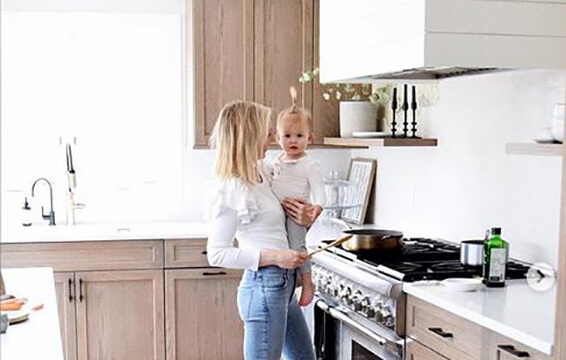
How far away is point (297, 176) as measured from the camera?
276 cm

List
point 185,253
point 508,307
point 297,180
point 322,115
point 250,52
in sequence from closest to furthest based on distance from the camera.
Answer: point 508,307
point 297,180
point 185,253
point 250,52
point 322,115

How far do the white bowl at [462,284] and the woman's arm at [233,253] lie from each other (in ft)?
1.71

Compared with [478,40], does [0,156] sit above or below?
below

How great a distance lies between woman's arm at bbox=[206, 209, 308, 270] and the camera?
2475mm

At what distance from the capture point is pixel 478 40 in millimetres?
2299

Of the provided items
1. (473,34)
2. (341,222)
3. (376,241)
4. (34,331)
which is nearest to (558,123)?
(473,34)

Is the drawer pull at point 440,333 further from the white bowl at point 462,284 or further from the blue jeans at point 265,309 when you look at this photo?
the blue jeans at point 265,309

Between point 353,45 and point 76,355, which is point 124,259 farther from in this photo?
point 353,45

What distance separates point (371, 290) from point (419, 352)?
0.32m

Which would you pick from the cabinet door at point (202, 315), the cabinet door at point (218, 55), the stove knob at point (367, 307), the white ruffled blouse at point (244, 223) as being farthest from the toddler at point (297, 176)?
A: the cabinet door at point (202, 315)

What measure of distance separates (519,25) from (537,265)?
85 centimetres

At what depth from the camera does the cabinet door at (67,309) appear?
3.64 metres

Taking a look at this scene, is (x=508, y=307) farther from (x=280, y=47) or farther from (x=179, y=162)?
(x=179, y=162)

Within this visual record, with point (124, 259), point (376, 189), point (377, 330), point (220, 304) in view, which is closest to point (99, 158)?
point (124, 259)
